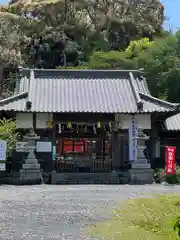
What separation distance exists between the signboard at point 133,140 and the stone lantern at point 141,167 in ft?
0.51

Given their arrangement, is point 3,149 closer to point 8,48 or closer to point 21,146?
point 21,146

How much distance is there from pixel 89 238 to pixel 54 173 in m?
14.0

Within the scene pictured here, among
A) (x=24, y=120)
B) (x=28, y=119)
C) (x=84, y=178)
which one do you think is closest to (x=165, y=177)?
(x=84, y=178)

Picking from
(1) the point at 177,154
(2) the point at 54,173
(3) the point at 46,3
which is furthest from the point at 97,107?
(3) the point at 46,3

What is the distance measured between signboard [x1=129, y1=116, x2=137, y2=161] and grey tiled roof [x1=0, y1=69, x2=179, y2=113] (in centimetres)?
83

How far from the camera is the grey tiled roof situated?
867 inches

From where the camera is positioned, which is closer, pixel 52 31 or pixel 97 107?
pixel 97 107

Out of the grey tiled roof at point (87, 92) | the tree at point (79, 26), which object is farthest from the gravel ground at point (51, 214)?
the tree at point (79, 26)

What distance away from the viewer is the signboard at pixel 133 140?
21950mm

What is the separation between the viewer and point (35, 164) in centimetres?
2130

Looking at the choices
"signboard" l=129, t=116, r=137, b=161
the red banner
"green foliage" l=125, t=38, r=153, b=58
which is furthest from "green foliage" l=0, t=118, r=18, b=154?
"green foliage" l=125, t=38, r=153, b=58

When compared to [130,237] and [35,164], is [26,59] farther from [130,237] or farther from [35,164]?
[130,237]

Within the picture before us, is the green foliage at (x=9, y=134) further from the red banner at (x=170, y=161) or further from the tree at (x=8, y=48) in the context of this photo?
the tree at (x=8, y=48)

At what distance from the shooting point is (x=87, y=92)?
23.7 meters
